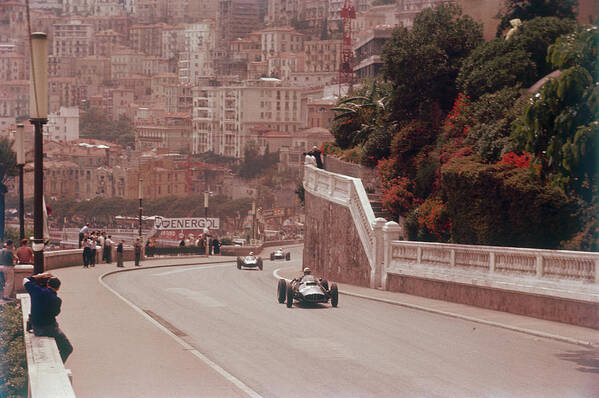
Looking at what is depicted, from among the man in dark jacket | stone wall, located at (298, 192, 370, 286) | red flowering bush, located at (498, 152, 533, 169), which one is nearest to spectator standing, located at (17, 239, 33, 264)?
stone wall, located at (298, 192, 370, 286)

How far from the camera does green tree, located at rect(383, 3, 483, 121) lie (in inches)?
1400

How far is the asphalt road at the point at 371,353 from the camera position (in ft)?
38.2

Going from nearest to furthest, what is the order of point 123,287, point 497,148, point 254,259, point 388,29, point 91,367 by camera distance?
point 91,367, point 497,148, point 123,287, point 254,259, point 388,29

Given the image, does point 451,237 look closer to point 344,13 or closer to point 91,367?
point 91,367

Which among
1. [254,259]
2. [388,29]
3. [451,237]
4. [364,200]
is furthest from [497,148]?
[388,29]

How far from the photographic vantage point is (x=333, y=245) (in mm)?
35156

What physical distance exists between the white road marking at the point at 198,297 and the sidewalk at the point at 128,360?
102 inches

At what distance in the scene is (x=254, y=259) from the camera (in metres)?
46.3

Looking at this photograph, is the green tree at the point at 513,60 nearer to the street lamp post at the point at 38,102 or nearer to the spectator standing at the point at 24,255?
the spectator standing at the point at 24,255

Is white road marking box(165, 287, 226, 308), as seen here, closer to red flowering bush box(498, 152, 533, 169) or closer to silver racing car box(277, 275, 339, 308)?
silver racing car box(277, 275, 339, 308)

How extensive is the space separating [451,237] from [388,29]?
10202 cm

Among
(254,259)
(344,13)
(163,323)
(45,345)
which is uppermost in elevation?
(344,13)

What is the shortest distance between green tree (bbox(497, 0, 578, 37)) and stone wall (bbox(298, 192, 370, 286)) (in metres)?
11.2

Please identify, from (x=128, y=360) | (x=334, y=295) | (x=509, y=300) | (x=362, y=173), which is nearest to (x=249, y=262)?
(x=362, y=173)
